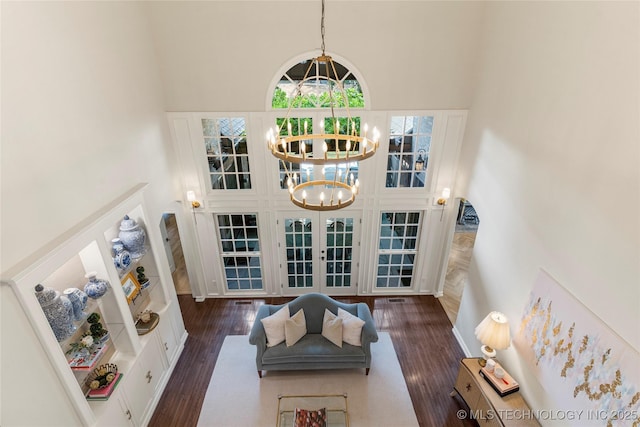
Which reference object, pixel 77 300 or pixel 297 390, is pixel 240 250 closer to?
pixel 297 390

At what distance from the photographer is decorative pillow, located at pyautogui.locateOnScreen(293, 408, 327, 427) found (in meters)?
3.95

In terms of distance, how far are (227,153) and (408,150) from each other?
3.10m

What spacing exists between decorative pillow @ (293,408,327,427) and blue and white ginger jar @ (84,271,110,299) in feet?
8.76

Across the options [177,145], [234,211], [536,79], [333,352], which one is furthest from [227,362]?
[536,79]

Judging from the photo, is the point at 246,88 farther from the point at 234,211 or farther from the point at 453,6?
the point at 453,6

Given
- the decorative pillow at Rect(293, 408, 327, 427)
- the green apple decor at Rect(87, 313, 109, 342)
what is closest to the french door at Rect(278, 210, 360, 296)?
the decorative pillow at Rect(293, 408, 327, 427)

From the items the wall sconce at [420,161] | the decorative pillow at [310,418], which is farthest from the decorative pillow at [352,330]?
the wall sconce at [420,161]

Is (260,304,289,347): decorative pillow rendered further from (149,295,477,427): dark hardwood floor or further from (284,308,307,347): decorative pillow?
(149,295,477,427): dark hardwood floor

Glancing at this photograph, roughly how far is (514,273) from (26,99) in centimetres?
527

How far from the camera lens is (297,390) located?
15.7 ft

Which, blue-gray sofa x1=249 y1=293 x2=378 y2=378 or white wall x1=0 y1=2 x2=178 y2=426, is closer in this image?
white wall x1=0 y1=2 x2=178 y2=426

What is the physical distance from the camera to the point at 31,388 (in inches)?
107

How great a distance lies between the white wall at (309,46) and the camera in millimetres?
4707

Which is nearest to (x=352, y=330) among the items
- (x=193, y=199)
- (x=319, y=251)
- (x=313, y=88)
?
(x=319, y=251)
